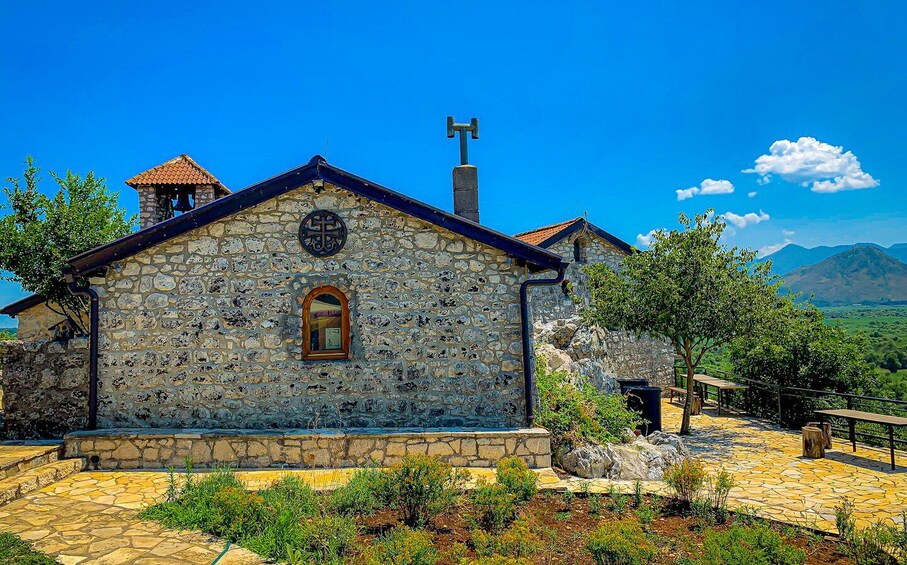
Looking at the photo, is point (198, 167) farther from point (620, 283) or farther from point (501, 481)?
point (501, 481)

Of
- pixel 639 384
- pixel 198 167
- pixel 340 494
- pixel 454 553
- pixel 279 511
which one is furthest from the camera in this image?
pixel 198 167

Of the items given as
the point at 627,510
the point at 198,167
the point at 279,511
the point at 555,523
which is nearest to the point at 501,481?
the point at 555,523

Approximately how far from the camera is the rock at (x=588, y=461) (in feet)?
30.1

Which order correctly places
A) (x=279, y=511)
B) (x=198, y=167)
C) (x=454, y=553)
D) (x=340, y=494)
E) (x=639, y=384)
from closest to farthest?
(x=454, y=553) < (x=279, y=511) < (x=340, y=494) < (x=639, y=384) < (x=198, y=167)

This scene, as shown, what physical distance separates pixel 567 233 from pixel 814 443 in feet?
34.3

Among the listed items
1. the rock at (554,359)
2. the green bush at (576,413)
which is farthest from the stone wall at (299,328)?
the rock at (554,359)

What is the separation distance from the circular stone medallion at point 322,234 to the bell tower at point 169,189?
8.51m

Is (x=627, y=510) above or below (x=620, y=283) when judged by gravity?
below

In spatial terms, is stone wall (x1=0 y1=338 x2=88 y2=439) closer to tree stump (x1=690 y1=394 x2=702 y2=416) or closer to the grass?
the grass

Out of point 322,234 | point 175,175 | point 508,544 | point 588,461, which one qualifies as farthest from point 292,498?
point 175,175

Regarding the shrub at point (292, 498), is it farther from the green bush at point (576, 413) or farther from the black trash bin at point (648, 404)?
the black trash bin at point (648, 404)

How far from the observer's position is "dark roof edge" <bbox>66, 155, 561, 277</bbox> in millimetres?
9617

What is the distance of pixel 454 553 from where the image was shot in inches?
220

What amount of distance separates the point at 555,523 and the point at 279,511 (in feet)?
10.5
